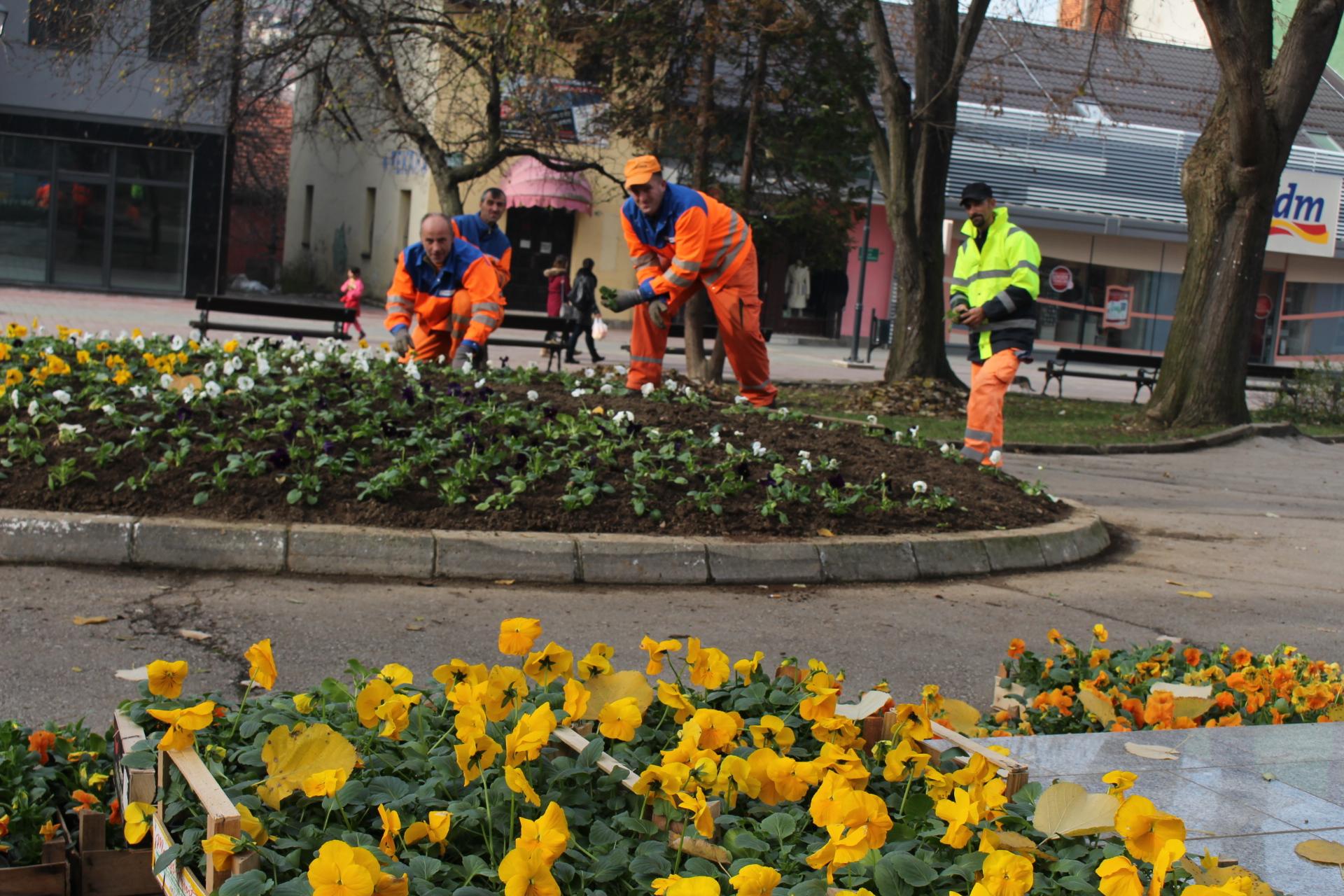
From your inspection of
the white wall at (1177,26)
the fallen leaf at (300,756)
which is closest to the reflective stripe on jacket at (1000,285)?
the fallen leaf at (300,756)

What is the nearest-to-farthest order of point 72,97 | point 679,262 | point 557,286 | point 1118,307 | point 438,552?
point 438,552
point 679,262
point 557,286
point 72,97
point 1118,307

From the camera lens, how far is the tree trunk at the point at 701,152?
16.2 metres

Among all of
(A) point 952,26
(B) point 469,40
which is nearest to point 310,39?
(B) point 469,40

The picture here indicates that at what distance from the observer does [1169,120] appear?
1619 inches

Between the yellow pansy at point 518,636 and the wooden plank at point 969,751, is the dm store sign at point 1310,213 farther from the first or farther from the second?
the yellow pansy at point 518,636

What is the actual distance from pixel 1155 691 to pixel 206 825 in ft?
8.86

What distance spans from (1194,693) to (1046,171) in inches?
1447

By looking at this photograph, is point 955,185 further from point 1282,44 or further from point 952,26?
point 1282,44

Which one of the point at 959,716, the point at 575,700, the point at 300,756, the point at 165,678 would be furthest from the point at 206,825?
the point at 959,716

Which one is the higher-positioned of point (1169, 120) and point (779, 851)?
point (1169, 120)

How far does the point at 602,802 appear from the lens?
2.59 metres

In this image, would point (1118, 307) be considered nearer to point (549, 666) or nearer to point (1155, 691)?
point (1155, 691)

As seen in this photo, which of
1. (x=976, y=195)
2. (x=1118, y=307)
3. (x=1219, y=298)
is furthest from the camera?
(x=1118, y=307)

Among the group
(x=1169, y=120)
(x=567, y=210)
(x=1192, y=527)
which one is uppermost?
(x=1169, y=120)
